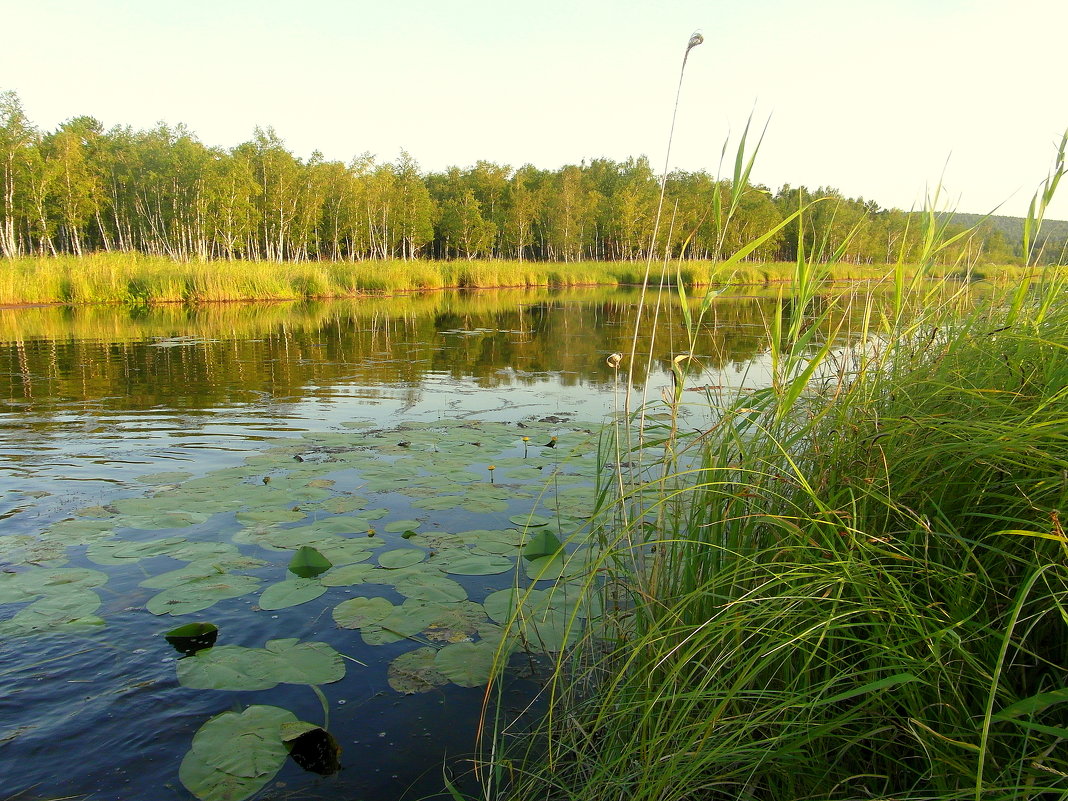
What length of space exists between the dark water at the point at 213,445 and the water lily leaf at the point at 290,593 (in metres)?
0.06

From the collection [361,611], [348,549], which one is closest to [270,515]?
[348,549]

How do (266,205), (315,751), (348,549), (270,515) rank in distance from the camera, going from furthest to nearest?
(266,205) → (270,515) → (348,549) → (315,751)

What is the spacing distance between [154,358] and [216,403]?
13.7 feet

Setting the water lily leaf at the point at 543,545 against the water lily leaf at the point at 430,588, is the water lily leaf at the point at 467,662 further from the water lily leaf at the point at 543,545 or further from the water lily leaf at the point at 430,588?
the water lily leaf at the point at 543,545

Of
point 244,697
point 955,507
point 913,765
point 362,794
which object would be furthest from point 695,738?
point 244,697

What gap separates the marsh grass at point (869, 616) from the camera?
1347 millimetres

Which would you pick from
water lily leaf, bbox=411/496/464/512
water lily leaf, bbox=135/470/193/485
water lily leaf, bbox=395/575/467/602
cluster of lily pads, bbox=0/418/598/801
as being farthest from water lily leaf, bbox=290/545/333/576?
water lily leaf, bbox=135/470/193/485

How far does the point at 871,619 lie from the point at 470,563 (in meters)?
2.21

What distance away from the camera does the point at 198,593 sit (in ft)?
9.91

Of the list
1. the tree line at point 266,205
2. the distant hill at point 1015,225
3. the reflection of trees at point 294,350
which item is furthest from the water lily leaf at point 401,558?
the tree line at point 266,205

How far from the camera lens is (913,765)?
1.52m

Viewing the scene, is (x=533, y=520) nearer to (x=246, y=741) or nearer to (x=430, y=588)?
(x=430, y=588)

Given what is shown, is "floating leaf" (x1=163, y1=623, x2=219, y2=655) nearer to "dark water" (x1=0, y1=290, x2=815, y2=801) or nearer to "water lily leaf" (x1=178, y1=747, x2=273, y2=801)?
"dark water" (x1=0, y1=290, x2=815, y2=801)

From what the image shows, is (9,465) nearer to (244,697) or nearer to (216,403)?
(216,403)
